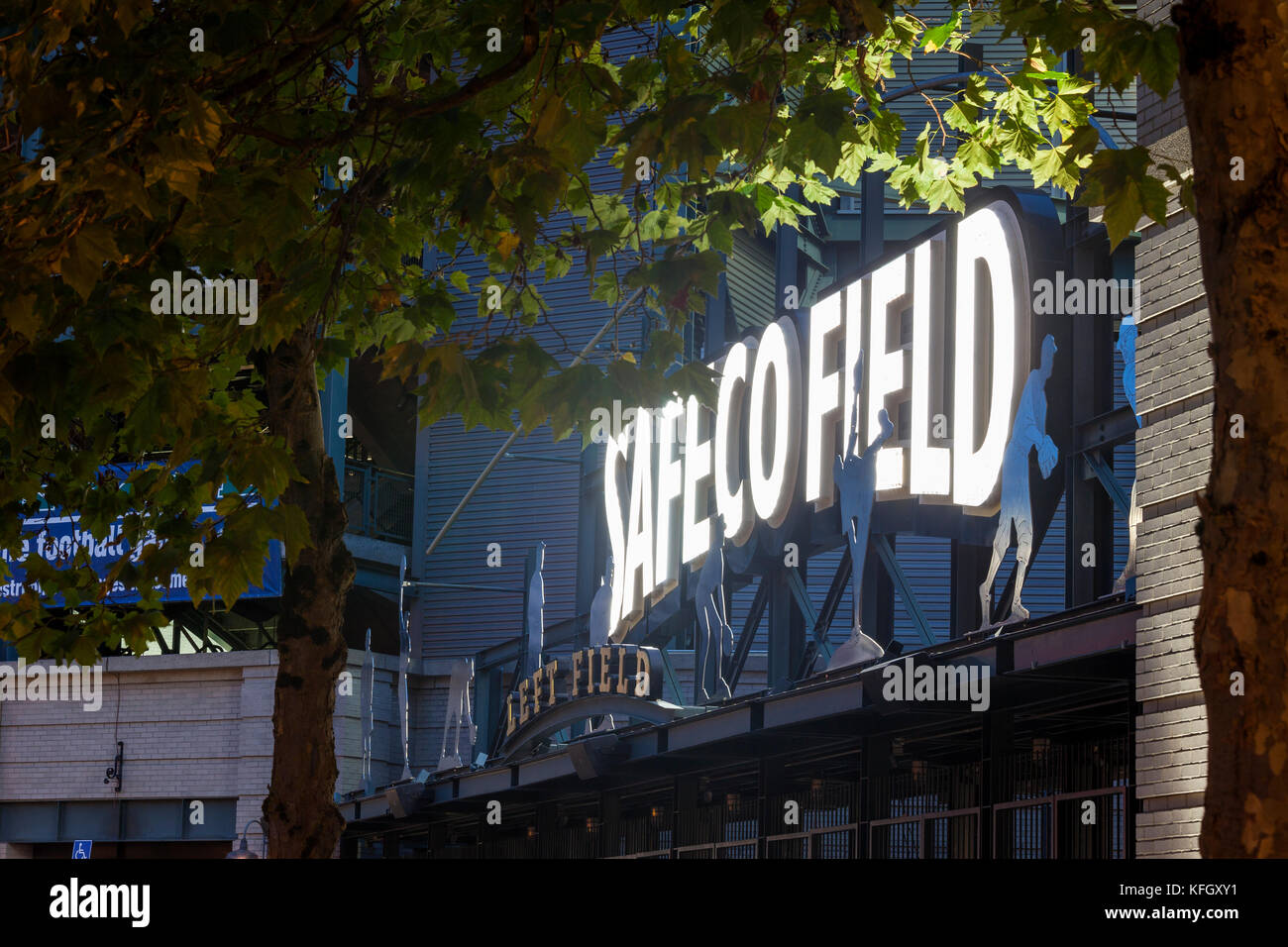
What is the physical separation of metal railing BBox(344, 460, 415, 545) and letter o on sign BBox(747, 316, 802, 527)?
606 inches

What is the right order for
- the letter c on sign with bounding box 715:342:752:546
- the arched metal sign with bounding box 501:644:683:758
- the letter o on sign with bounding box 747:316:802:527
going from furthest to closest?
the arched metal sign with bounding box 501:644:683:758, the letter c on sign with bounding box 715:342:752:546, the letter o on sign with bounding box 747:316:802:527

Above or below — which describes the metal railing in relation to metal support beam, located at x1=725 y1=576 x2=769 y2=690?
above

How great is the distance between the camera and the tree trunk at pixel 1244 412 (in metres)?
5.23

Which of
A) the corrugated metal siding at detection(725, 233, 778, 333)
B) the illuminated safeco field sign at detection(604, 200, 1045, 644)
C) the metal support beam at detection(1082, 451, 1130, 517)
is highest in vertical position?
the corrugated metal siding at detection(725, 233, 778, 333)

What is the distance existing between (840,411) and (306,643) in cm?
645

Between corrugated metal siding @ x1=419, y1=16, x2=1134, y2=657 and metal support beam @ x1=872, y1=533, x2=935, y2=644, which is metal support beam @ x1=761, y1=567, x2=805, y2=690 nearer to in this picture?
metal support beam @ x1=872, y1=533, x2=935, y2=644

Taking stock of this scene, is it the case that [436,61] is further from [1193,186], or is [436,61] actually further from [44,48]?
[1193,186]

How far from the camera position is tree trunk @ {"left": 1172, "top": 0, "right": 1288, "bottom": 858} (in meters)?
5.23

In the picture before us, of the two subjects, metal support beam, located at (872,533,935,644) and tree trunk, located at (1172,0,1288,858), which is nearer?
tree trunk, located at (1172,0,1288,858)

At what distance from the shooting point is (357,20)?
32.3ft

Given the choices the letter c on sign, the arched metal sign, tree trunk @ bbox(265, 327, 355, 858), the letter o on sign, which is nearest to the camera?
tree trunk @ bbox(265, 327, 355, 858)

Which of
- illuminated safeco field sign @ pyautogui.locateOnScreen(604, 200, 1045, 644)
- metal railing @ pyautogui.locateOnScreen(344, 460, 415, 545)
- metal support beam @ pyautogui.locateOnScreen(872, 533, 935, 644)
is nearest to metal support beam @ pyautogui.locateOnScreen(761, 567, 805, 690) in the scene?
illuminated safeco field sign @ pyautogui.locateOnScreen(604, 200, 1045, 644)

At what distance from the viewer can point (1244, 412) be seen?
5457mm
